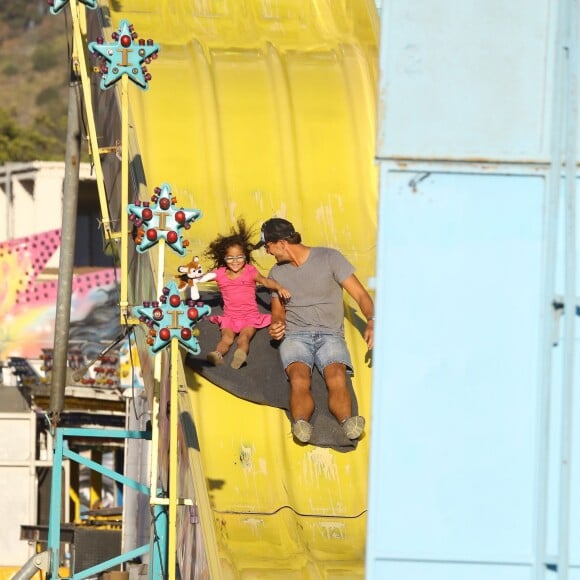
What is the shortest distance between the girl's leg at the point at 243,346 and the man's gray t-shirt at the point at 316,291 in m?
0.31

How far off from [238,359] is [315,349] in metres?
0.52

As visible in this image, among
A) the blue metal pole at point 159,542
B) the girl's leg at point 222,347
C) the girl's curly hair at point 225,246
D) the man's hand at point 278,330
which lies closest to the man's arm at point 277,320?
the man's hand at point 278,330

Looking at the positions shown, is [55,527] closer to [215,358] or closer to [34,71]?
[215,358]

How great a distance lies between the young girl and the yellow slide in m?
0.31

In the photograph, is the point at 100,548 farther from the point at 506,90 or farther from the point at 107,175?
the point at 506,90

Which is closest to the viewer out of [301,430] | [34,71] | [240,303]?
[301,430]

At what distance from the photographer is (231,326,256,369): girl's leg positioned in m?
11.5

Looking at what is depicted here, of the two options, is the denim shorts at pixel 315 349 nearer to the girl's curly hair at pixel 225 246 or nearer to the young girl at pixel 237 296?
the young girl at pixel 237 296

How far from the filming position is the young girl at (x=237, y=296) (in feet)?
38.1

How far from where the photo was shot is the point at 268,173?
48.3 feet

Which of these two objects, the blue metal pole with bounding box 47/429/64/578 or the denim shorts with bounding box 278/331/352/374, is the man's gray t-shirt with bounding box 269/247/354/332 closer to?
the denim shorts with bounding box 278/331/352/374

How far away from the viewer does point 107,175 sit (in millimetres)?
13680

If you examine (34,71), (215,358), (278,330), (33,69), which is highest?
(33,69)

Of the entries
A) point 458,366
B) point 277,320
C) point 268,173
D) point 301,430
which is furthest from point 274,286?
point 458,366
